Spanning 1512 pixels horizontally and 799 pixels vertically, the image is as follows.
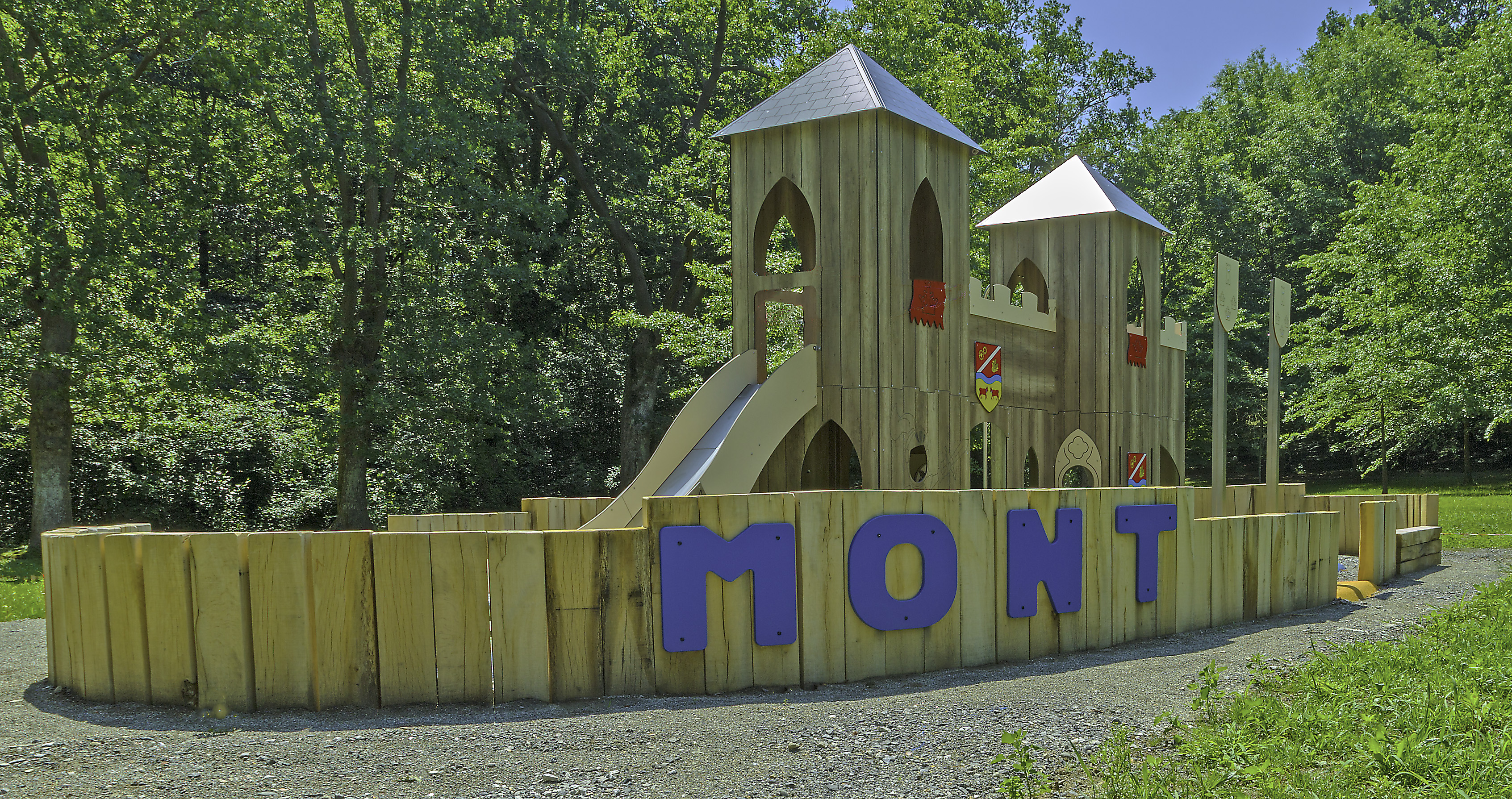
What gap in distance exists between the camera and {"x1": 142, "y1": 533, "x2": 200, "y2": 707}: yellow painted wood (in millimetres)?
4996

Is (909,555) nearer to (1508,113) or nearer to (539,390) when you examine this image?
(539,390)

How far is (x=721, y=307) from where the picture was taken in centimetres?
1802

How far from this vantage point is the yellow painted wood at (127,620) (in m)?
5.08

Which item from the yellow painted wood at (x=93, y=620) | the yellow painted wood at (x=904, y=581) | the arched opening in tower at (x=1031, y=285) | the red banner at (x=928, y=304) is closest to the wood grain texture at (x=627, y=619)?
the yellow painted wood at (x=904, y=581)

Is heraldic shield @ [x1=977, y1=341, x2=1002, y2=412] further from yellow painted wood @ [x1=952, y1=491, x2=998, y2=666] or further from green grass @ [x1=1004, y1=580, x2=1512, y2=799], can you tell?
green grass @ [x1=1004, y1=580, x2=1512, y2=799]

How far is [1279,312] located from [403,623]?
8305mm

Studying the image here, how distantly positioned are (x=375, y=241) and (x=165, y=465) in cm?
659

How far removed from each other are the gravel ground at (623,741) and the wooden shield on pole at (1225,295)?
A: 145 inches

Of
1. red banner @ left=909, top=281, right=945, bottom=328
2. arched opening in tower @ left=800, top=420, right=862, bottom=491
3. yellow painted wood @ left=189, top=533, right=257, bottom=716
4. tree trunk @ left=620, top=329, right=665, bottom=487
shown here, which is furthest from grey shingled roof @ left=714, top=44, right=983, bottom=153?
tree trunk @ left=620, top=329, right=665, bottom=487

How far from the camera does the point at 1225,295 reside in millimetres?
8461

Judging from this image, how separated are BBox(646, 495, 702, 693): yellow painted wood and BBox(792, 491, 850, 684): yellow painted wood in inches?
24.3

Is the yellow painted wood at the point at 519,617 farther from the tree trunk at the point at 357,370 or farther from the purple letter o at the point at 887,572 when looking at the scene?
the tree trunk at the point at 357,370

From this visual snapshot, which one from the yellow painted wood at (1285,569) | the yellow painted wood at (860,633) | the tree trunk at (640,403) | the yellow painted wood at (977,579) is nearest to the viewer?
the yellow painted wood at (860,633)

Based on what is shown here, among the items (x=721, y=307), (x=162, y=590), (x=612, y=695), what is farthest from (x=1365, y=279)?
(x=162, y=590)
